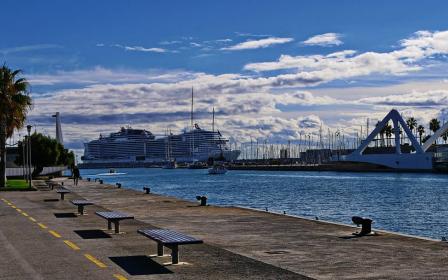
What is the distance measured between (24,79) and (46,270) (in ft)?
155

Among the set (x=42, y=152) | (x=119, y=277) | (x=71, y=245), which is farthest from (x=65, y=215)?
(x=42, y=152)

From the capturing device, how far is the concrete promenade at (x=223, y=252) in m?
14.0

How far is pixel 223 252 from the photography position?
17156 millimetres

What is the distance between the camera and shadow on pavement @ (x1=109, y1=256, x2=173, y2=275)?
46.5ft

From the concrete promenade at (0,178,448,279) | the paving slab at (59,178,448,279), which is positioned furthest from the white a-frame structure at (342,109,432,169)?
the concrete promenade at (0,178,448,279)

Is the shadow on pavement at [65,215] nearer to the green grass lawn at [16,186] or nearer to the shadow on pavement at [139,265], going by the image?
the shadow on pavement at [139,265]

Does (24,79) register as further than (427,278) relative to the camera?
Yes

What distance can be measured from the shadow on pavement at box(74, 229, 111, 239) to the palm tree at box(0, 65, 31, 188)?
37.2 m

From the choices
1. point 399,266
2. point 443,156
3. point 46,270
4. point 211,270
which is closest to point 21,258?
point 46,270

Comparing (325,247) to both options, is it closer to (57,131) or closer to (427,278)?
(427,278)

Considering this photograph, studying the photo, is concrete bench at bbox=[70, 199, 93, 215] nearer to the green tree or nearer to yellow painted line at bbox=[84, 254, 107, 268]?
yellow painted line at bbox=[84, 254, 107, 268]

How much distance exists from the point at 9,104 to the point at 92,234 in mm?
38366

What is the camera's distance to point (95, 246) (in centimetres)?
1830

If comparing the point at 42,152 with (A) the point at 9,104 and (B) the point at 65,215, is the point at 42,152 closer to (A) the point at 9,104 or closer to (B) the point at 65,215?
(A) the point at 9,104
